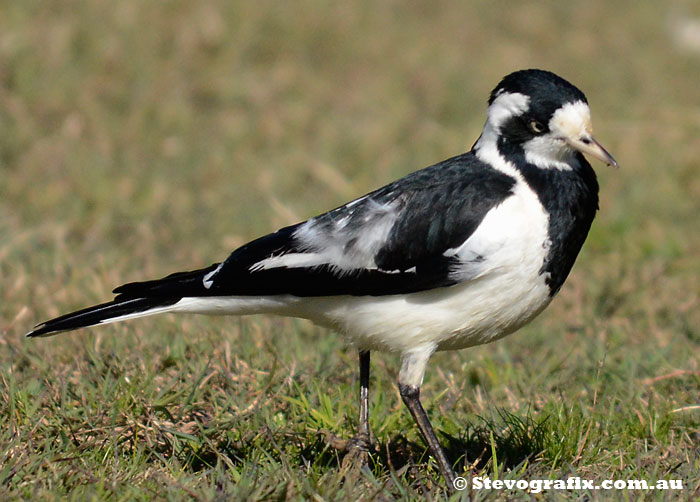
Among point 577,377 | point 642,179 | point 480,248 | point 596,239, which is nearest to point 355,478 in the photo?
point 480,248

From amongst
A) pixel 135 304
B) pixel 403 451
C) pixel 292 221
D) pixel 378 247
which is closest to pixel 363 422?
pixel 403 451

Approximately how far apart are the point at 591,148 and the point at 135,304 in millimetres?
1647

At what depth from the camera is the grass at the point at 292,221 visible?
11.4 feet

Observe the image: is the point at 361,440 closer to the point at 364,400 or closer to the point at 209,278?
the point at 364,400

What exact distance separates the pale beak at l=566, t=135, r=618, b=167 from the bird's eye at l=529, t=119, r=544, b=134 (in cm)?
10

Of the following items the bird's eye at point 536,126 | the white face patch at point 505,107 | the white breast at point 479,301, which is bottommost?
the white breast at point 479,301

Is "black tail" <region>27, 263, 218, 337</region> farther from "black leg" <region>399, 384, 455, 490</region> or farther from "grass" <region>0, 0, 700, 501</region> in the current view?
"black leg" <region>399, 384, 455, 490</region>

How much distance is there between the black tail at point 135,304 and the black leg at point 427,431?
791mm

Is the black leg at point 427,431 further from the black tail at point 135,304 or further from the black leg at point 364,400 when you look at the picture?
the black tail at point 135,304

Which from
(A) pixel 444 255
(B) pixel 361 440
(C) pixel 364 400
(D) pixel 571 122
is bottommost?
(B) pixel 361 440

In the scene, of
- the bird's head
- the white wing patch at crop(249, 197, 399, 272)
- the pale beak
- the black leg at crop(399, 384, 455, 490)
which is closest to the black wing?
the white wing patch at crop(249, 197, 399, 272)

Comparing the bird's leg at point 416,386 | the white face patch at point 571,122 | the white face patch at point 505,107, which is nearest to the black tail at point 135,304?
the bird's leg at point 416,386

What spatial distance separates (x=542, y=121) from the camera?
3383 mm

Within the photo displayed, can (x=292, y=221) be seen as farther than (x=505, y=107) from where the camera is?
Yes
